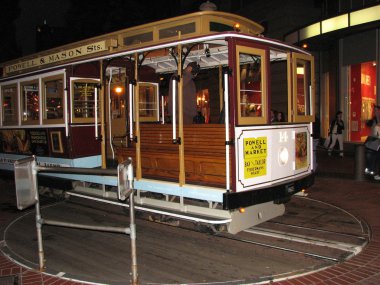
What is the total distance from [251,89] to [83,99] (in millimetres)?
3600

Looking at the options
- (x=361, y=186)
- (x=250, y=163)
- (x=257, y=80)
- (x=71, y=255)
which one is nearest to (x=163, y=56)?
(x=257, y=80)

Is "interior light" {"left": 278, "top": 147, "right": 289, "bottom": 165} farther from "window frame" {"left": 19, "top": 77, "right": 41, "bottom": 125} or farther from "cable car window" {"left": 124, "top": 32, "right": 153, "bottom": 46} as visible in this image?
"window frame" {"left": 19, "top": 77, "right": 41, "bottom": 125}

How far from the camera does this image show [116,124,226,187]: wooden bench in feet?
18.8

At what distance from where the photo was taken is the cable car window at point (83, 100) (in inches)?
310

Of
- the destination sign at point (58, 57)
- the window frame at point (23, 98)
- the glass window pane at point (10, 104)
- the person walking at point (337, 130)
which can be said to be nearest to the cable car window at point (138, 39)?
the destination sign at point (58, 57)

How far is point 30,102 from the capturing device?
355 inches

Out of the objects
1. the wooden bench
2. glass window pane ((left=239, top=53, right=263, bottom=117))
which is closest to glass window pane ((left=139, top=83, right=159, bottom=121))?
the wooden bench

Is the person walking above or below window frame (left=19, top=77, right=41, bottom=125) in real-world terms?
below

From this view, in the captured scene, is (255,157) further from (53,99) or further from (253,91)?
(53,99)

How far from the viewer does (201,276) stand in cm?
478

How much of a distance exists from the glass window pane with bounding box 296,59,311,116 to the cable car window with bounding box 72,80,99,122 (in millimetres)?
Answer: 3819

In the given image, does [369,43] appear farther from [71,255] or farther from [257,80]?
[71,255]

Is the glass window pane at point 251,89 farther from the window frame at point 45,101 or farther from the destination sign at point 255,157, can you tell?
the window frame at point 45,101

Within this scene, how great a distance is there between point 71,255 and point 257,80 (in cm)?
371
